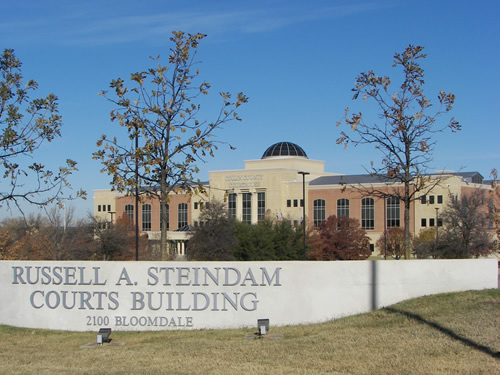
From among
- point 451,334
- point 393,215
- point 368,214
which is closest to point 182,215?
point 368,214

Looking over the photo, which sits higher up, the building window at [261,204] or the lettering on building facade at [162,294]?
the building window at [261,204]

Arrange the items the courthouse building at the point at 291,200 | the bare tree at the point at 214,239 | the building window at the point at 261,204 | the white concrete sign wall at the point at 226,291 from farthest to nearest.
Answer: the building window at the point at 261,204
the courthouse building at the point at 291,200
the bare tree at the point at 214,239
the white concrete sign wall at the point at 226,291

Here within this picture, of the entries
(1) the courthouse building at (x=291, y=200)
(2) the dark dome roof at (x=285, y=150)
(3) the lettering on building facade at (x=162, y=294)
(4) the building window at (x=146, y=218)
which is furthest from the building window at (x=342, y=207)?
(3) the lettering on building facade at (x=162, y=294)

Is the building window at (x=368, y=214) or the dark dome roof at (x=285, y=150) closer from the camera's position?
the building window at (x=368, y=214)

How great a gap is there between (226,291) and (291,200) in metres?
80.9

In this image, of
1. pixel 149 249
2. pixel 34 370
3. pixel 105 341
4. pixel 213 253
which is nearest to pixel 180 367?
pixel 34 370

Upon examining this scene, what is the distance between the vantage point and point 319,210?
94562mm

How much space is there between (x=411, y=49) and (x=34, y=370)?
1214 cm

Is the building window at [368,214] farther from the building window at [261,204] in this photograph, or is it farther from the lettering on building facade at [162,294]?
the lettering on building facade at [162,294]

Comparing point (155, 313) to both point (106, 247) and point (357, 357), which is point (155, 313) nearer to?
point (357, 357)

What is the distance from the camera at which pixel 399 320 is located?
46.9 ft

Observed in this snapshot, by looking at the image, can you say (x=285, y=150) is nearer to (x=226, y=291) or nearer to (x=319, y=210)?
(x=319, y=210)

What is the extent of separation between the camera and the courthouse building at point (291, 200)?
3374 inches

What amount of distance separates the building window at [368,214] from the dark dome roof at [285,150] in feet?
56.7
